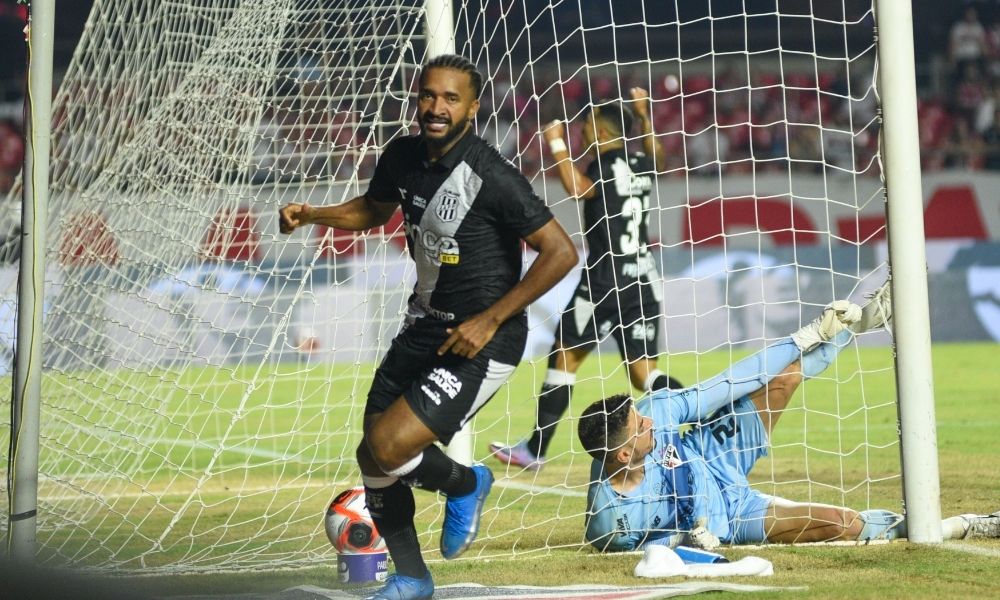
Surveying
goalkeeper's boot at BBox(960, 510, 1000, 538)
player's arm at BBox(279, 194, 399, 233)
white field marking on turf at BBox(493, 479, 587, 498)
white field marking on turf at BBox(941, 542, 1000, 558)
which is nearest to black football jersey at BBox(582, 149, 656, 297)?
white field marking on turf at BBox(493, 479, 587, 498)

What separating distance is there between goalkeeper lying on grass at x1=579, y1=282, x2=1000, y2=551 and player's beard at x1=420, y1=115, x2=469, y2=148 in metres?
1.71

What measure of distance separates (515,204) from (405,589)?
1.52m

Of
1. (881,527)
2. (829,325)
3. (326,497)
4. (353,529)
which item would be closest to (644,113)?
(829,325)

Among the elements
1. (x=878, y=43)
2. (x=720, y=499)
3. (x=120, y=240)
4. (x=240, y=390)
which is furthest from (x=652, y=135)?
(x=240, y=390)

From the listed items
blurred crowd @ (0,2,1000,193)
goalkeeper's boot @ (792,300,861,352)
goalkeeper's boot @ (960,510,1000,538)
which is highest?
blurred crowd @ (0,2,1000,193)

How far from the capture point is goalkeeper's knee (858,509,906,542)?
19.3 ft

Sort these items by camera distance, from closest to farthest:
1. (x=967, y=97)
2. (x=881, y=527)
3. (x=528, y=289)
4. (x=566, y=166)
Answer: (x=528, y=289) < (x=881, y=527) < (x=566, y=166) < (x=967, y=97)

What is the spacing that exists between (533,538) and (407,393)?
2012 millimetres

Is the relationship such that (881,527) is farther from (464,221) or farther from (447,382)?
(464,221)

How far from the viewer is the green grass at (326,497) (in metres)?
5.45

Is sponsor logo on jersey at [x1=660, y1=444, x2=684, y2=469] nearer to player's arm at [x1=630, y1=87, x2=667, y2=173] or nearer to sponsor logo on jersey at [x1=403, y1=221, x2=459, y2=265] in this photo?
sponsor logo on jersey at [x1=403, y1=221, x2=459, y2=265]

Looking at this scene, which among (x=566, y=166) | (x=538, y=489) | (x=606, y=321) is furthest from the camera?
(x=606, y=321)

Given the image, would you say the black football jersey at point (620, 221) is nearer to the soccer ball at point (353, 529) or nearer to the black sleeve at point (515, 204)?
the soccer ball at point (353, 529)

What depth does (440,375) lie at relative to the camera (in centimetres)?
470
